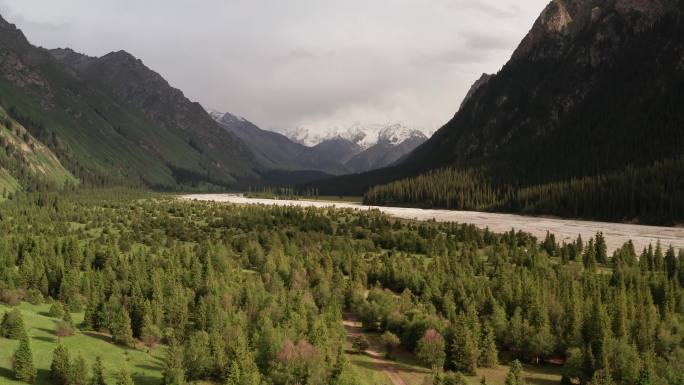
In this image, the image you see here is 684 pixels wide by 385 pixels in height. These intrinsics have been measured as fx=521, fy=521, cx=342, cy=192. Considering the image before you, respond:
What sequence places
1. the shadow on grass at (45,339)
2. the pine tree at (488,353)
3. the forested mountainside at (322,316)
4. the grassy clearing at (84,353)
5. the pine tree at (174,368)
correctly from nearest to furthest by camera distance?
1. the pine tree at (174,368)
2. the grassy clearing at (84,353)
3. the forested mountainside at (322,316)
4. the shadow on grass at (45,339)
5. the pine tree at (488,353)

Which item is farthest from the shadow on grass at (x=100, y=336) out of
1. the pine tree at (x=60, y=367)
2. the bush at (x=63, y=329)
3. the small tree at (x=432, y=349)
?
the small tree at (x=432, y=349)

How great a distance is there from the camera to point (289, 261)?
115 m

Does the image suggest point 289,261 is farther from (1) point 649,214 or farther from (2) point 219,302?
(1) point 649,214

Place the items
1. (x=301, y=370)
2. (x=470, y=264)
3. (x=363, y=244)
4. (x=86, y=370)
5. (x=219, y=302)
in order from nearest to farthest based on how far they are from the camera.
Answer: (x=86, y=370)
(x=301, y=370)
(x=219, y=302)
(x=470, y=264)
(x=363, y=244)

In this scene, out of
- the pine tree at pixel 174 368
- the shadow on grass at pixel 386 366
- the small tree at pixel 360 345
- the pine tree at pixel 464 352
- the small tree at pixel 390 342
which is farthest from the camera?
the small tree at pixel 390 342

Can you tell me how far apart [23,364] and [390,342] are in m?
44.9

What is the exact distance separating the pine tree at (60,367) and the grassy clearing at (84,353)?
98 cm

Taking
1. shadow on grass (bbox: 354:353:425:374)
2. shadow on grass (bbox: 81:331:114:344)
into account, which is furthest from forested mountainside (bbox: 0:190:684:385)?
shadow on grass (bbox: 354:353:425:374)

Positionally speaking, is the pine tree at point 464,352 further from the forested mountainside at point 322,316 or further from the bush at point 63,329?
the bush at point 63,329

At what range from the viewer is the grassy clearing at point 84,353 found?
177ft

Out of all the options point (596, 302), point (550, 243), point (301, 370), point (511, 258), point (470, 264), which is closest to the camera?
point (301, 370)

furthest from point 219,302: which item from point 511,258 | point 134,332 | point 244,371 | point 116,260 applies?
point 511,258

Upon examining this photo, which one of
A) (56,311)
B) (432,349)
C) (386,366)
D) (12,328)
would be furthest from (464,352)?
(56,311)

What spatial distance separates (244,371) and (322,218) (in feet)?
472
